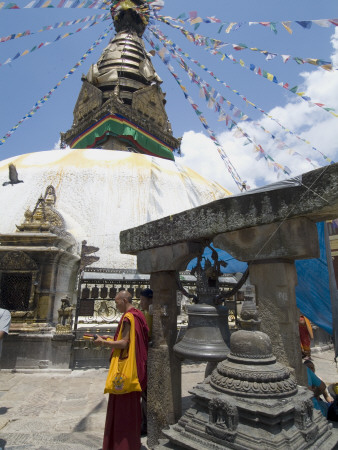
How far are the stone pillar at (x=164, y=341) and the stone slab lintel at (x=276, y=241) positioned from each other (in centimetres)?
49

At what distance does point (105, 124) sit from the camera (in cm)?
1948

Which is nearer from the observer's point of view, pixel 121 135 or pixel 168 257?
pixel 168 257

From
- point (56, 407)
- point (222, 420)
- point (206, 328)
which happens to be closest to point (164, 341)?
point (206, 328)

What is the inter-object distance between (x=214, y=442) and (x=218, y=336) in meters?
0.90

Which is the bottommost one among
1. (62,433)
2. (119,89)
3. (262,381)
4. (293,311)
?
(62,433)

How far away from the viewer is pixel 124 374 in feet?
8.30

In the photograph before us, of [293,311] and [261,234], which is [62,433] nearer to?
[293,311]

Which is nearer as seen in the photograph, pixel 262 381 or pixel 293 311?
pixel 262 381

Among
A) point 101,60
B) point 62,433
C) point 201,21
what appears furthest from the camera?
point 101,60

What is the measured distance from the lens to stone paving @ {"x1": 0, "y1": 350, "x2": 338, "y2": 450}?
302cm

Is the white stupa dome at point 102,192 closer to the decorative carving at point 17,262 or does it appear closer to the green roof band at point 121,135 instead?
the decorative carving at point 17,262

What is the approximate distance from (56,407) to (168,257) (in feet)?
9.07

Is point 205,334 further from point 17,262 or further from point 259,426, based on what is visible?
point 17,262

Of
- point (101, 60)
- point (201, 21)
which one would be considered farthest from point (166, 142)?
point (201, 21)
